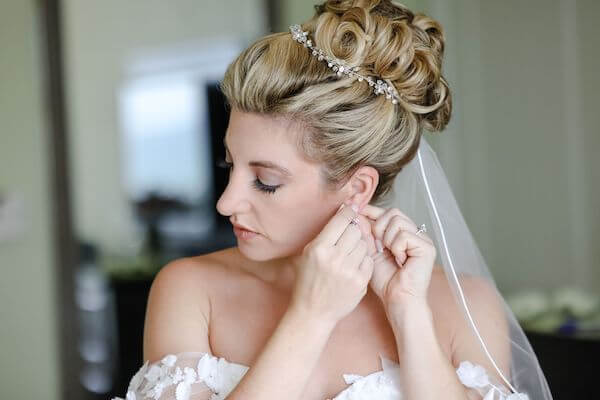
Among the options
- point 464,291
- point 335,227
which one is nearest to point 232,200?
point 335,227

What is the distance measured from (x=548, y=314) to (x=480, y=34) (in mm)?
1704

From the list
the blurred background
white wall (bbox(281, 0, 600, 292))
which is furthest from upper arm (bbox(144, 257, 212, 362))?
white wall (bbox(281, 0, 600, 292))

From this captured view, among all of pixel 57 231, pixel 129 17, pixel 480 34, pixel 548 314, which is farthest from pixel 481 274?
pixel 480 34

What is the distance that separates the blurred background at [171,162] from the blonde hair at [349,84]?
5.44ft

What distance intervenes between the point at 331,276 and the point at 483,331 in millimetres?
429

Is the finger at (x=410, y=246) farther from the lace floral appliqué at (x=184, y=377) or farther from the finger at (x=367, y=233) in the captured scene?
the lace floral appliqué at (x=184, y=377)

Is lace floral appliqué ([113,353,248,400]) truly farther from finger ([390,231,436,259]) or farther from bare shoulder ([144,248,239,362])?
finger ([390,231,436,259])

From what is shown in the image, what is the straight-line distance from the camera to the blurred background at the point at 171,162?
338cm

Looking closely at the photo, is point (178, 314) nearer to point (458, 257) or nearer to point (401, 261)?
point (401, 261)

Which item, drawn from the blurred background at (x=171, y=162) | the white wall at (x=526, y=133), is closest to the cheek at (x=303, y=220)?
the blurred background at (x=171, y=162)

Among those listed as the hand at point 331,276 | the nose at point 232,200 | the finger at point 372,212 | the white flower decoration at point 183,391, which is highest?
the nose at point 232,200

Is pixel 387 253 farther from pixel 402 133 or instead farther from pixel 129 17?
pixel 129 17

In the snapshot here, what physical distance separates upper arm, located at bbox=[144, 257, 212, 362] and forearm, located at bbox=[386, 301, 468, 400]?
0.45m

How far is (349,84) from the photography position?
1588 millimetres
